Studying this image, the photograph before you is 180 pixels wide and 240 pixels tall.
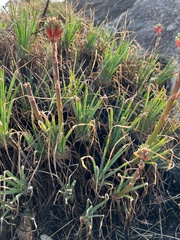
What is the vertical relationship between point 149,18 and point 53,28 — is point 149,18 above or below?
below

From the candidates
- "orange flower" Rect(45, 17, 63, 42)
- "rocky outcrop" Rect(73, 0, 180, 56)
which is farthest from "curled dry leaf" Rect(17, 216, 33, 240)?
"rocky outcrop" Rect(73, 0, 180, 56)

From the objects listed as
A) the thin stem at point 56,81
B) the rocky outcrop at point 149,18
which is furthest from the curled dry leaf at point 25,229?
the rocky outcrop at point 149,18

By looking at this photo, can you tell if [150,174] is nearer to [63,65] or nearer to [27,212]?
[27,212]

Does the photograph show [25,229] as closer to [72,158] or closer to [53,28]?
[72,158]

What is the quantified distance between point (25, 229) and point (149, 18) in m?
1.99

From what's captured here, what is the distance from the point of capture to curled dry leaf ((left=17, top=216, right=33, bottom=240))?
1399 millimetres

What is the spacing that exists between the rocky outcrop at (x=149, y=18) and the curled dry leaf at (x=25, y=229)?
1.56m

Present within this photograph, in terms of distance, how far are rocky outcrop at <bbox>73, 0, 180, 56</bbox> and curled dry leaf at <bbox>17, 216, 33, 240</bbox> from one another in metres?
1.56

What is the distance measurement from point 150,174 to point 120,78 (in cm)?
50

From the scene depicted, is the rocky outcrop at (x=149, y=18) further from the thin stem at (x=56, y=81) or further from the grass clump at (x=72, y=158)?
the thin stem at (x=56, y=81)

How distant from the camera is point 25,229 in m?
1.40

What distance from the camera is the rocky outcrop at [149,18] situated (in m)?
2.67

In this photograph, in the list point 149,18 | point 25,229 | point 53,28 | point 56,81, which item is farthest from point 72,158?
point 149,18

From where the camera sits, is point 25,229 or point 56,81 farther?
point 25,229
